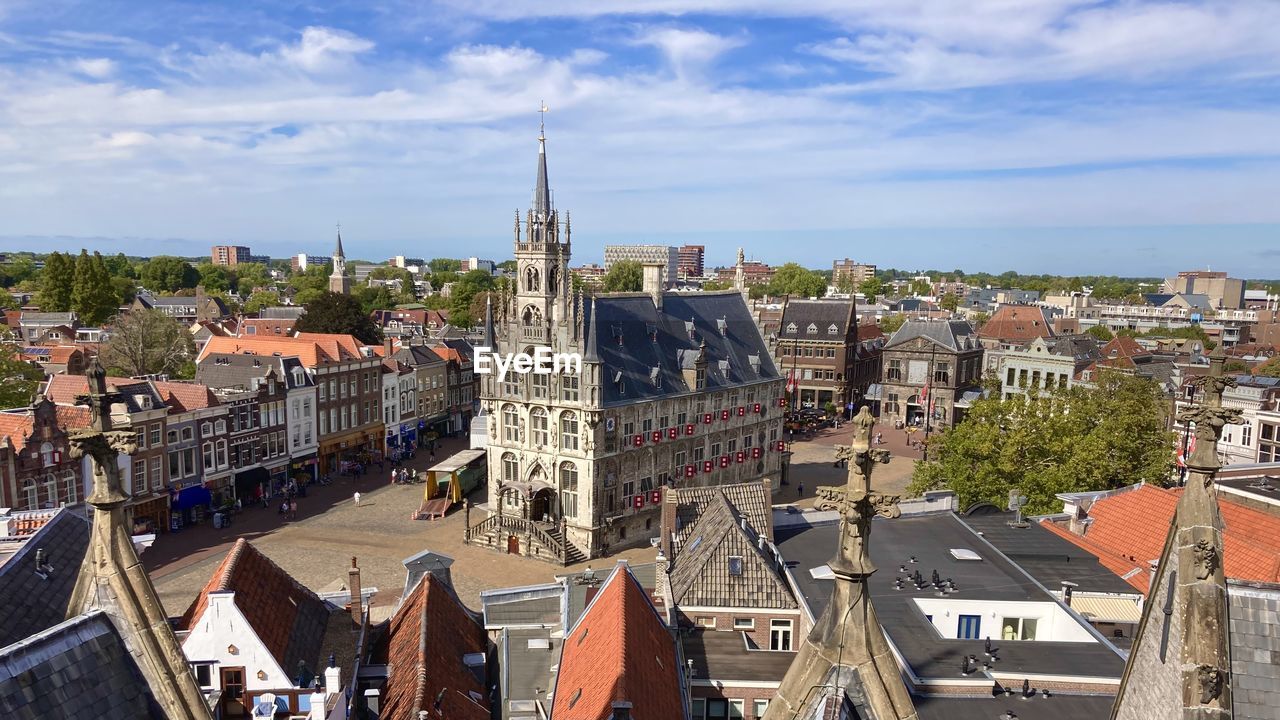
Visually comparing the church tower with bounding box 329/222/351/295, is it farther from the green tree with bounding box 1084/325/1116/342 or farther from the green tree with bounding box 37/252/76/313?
the green tree with bounding box 1084/325/1116/342

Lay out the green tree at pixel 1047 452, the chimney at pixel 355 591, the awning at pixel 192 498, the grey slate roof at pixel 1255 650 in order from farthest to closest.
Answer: the awning at pixel 192 498, the green tree at pixel 1047 452, the chimney at pixel 355 591, the grey slate roof at pixel 1255 650

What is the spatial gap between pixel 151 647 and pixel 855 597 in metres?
7.53

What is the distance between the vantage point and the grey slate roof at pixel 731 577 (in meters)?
25.8

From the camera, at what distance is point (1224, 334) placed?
139 metres

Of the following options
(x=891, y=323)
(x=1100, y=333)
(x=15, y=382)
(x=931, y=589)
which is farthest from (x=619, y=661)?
(x=891, y=323)

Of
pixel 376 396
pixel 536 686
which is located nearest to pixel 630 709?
pixel 536 686

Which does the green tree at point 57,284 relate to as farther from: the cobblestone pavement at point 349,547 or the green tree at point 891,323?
the green tree at point 891,323

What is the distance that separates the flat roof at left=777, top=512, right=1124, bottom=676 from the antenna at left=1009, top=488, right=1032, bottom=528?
276 centimetres

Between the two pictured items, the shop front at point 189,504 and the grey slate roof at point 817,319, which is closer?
the shop front at point 189,504

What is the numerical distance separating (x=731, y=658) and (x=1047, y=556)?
14257 millimetres

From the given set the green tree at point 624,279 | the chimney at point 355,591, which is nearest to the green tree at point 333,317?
the chimney at point 355,591

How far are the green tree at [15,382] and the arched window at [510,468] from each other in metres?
32.4

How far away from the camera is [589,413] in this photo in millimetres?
46625

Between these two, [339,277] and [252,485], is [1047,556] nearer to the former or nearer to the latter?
[252,485]
